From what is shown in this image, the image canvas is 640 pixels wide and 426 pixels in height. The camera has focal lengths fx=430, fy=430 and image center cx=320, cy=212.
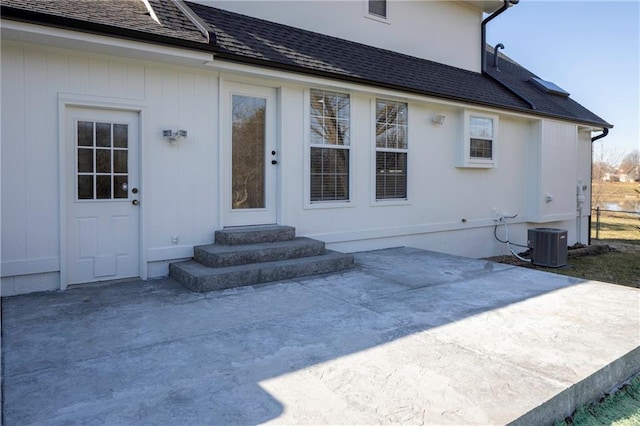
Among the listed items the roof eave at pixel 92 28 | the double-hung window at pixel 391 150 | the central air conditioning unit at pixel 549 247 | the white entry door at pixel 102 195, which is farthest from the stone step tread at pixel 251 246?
the central air conditioning unit at pixel 549 247

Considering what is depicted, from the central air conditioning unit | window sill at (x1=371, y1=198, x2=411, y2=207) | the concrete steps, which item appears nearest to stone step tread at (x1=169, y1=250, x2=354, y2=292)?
the concrete steps

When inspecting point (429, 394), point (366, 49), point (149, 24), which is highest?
point (366, 49)

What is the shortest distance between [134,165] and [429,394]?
4324 mm

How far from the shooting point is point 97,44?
447 cm

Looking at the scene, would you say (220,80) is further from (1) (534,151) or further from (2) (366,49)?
(1) (534,151)

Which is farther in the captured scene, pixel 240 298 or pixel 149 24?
pixel 149 24

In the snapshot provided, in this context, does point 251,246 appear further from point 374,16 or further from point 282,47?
point 374,16

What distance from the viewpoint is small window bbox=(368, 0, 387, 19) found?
831 cm

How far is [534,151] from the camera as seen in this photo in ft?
33.7

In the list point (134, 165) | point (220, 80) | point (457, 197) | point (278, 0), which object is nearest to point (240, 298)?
point (134, 165)

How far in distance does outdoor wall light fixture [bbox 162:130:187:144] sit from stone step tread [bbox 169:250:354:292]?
1.56 metres

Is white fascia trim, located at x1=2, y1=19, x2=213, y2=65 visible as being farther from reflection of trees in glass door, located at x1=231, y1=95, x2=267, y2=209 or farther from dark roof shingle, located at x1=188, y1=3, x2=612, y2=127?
reflection of trees in glass door, located at x1=231, y1=95, x2=267, y2=209

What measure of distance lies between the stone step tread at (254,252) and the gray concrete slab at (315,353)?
20.4 inches

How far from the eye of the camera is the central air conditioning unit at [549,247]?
338 inches
